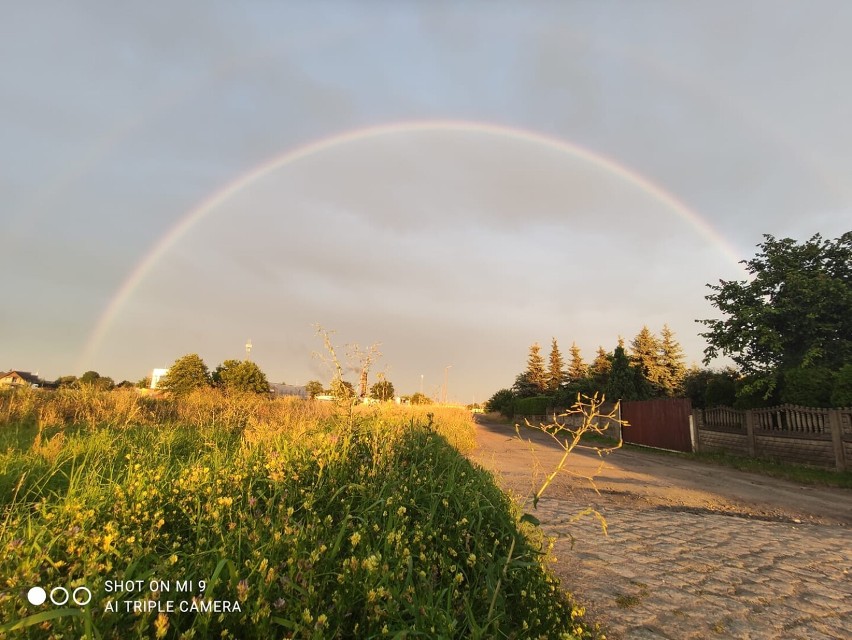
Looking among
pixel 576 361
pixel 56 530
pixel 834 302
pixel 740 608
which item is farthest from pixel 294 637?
pixel 576 361

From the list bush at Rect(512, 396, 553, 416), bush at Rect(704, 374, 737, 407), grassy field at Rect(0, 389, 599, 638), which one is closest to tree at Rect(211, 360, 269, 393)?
bush at Rect(512, 396, 553, 416)

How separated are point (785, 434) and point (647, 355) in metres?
37.3

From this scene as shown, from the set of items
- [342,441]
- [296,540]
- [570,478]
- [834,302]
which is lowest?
[570,478]

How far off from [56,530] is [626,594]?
3.81 metres

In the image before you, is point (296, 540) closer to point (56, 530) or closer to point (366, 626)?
point (366, 626)

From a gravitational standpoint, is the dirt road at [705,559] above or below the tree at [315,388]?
below

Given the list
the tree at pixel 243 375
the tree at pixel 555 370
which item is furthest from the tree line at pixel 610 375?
the tree at pixel 243 375

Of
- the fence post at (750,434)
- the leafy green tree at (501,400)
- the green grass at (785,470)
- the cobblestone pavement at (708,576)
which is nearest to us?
the cobblestone pavement at (708,576)

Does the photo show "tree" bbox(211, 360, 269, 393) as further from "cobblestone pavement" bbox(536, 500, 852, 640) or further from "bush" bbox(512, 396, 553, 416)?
"cobblestone pavement" bbox(536, 500, 852, 640)

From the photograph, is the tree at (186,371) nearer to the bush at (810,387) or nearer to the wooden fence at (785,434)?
the wooden fence at (785,434)

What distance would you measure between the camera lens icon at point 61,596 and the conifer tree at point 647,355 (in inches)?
1965

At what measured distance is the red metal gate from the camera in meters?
18.1

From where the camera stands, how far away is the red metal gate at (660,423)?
18.1 m

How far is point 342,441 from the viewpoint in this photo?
14.7 feet
